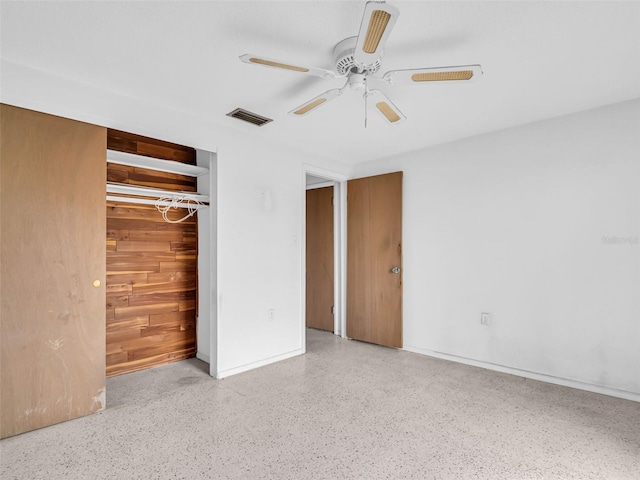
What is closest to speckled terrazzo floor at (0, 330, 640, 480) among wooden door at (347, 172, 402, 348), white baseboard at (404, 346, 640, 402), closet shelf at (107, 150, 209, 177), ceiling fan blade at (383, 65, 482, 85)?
white baseboard at (404, 346, 640, 402)

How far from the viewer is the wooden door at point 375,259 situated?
3982 millimetres

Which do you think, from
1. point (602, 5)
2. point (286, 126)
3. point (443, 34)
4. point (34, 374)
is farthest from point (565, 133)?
point (34, 374)

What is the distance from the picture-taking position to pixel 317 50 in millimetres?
1943

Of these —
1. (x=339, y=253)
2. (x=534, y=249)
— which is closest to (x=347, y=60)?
(x=534, y=249)

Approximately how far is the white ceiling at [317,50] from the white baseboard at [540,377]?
7.49 feet

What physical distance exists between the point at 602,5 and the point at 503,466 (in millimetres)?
2364

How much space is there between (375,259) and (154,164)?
2624 millimetres

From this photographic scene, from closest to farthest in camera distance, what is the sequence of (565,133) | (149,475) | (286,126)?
(149,475), (565,133), (286,126)

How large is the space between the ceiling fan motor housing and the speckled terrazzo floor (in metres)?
2.19

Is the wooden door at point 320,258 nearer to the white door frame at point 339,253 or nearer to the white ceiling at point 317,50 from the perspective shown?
the white door frame at point 339,253

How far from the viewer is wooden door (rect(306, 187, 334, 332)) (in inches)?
191

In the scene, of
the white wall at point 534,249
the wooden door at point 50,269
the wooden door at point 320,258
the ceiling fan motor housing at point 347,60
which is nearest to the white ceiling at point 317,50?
the ceiling fan motor housing at point 347,60

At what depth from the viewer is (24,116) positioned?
2146 mm

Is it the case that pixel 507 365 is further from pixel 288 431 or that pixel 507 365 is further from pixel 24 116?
pixel 24 116
